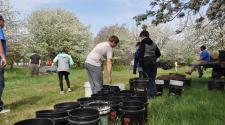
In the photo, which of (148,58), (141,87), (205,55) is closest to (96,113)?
(141,87)

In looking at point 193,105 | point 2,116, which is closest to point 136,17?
point 193,105

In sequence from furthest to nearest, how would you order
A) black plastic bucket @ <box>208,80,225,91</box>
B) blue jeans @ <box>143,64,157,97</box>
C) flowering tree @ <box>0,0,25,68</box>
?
1. flowering tree @ <box>0,0,25,68</box>
2. black plastic bucket @ <box>208,80,225,91</box>
3. blue jeans @ <box>143,64,157,97</box>

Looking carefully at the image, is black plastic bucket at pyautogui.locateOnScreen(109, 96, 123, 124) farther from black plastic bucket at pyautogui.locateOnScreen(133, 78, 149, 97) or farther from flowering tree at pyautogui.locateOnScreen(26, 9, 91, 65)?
flowering tree at pyautogui.locateOnScreen(26, 9, 91, 65)

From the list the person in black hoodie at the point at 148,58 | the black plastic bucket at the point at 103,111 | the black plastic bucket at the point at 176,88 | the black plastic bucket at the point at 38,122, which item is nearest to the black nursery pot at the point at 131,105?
the black plastic bucket at the point at 103,111

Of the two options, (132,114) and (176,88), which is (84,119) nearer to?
(132,114)

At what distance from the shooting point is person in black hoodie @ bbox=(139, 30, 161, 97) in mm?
10539

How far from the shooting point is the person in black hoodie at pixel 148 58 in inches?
415

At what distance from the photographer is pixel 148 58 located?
1058cm

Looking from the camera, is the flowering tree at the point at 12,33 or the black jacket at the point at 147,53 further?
the flowering tree at the point at 12,33

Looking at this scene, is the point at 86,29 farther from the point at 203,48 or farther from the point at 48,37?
the point at 203,48

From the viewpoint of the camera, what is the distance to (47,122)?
446 cm

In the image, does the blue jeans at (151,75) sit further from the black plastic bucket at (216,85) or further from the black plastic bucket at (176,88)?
the black plastic bucket at (216,85)

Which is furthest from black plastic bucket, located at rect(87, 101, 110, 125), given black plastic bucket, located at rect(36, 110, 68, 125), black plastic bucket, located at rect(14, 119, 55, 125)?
black plastic bucket, located at rect(14, 119, 55, 125)

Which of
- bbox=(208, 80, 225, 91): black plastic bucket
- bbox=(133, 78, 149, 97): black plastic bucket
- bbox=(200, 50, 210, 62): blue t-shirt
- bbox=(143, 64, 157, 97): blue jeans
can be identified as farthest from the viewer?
bbox=(200, 50, 210, 62): blue t-shirt
